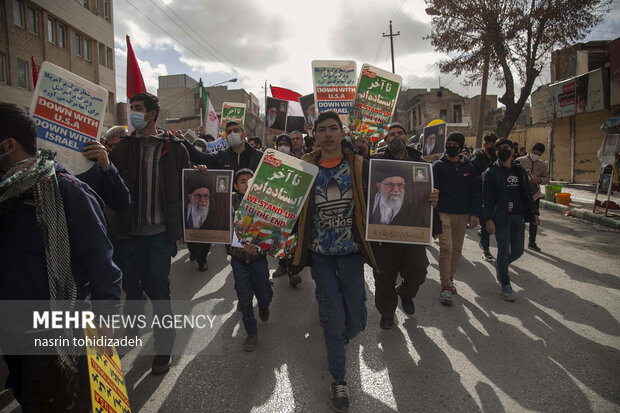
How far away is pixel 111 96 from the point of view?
81.4 ft

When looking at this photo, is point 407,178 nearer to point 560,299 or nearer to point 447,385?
point 447,385

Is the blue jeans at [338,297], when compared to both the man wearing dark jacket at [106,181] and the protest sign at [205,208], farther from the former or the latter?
the man wearing dark jacket at [106,181]


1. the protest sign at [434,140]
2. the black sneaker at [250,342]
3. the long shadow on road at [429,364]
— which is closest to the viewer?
the long shadow on road at [429,364]

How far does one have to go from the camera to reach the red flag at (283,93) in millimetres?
8922

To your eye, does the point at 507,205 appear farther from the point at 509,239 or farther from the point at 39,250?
the point at 39,250

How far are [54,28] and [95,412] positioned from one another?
2530 centimetres

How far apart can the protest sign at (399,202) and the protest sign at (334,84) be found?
2.09 m

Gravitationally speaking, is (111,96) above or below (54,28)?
below

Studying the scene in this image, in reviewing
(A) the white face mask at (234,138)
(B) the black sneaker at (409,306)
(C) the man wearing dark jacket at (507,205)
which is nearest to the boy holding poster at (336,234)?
(B) the black sneaker at (409,306)

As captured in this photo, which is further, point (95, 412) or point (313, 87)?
point (313, 87)

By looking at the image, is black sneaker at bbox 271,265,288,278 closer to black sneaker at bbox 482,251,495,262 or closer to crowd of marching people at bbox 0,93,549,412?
crowd of marching people at bbox 0,93,549,412

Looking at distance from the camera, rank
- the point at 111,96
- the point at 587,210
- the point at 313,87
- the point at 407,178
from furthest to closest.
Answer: the point at 111,96
the point at 587,210
the point at 313,87
the point at 407,178

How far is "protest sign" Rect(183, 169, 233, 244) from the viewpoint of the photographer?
134 inches

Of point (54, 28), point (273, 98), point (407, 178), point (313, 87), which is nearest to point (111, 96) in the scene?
point (54, 28)
